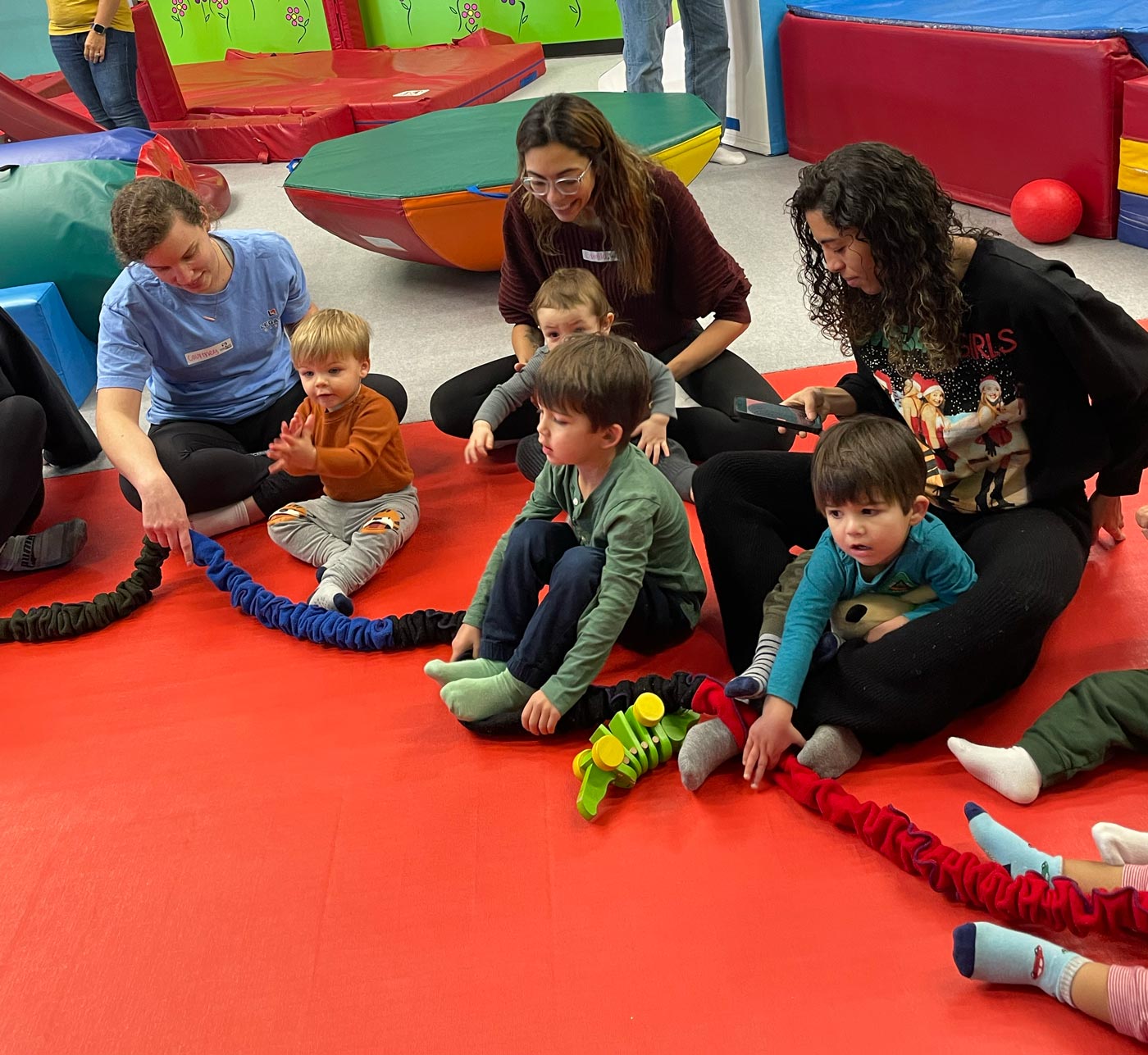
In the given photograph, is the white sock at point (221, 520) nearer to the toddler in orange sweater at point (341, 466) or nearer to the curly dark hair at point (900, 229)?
the toddler in orange sweater at point (341, 466)

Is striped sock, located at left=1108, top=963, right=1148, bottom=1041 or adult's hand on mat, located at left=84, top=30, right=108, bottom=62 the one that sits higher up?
adult's hand on mat, located at left=84, top=30, right=108, bottom=62

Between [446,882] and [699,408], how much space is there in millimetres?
1335

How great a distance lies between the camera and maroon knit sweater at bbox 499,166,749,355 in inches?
93.9

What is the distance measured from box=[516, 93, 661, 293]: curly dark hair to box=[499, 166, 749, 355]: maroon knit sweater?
35 millimetres

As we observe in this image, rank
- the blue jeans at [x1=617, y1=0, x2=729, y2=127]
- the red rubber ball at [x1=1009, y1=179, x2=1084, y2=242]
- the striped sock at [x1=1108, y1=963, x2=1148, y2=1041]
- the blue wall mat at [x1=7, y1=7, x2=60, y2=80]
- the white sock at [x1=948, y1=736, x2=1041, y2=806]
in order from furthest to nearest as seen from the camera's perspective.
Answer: the blue wall mat at [x1=7, y1=7, x2=60, y2=80], the blue jeans at [x1=617, y1=0, x2=729, y2=127], the red rubber ball at [x1=1009, y1=179, x2=1084, y2=242], the white sock at [x1=948, y1=736, x2=1041, y2=806], the striped sock at [x1=1108, y1=963, x2=1148, y2=1041]

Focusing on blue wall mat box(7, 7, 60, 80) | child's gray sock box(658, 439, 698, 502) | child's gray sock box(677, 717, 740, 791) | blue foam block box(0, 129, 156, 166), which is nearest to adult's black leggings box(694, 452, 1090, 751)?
child's gray sock box(677, 717, 740, 791)

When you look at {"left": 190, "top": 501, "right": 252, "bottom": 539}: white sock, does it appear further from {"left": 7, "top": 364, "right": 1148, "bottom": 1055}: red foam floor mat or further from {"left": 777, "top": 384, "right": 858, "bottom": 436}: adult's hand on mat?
{"left": 777, "top": 384, "right": 858, "bottom": 436}: adult's hand on mat

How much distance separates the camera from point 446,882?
1503 millimetres

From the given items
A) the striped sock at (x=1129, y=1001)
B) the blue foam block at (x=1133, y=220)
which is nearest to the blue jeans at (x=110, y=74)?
the blue foam block at (x=1133, y=220)

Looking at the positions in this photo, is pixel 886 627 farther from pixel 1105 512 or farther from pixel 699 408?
pixel 699 408

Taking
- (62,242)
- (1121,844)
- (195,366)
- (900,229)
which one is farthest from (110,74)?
(1121,844)

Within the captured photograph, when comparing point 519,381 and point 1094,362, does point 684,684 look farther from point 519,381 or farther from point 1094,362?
point 519,381

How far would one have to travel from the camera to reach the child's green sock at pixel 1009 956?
1.21 metres

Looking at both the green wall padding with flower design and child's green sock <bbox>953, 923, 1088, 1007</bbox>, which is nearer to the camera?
child's green sock <bbox>953, 923, 1088, 1007</bbox>
